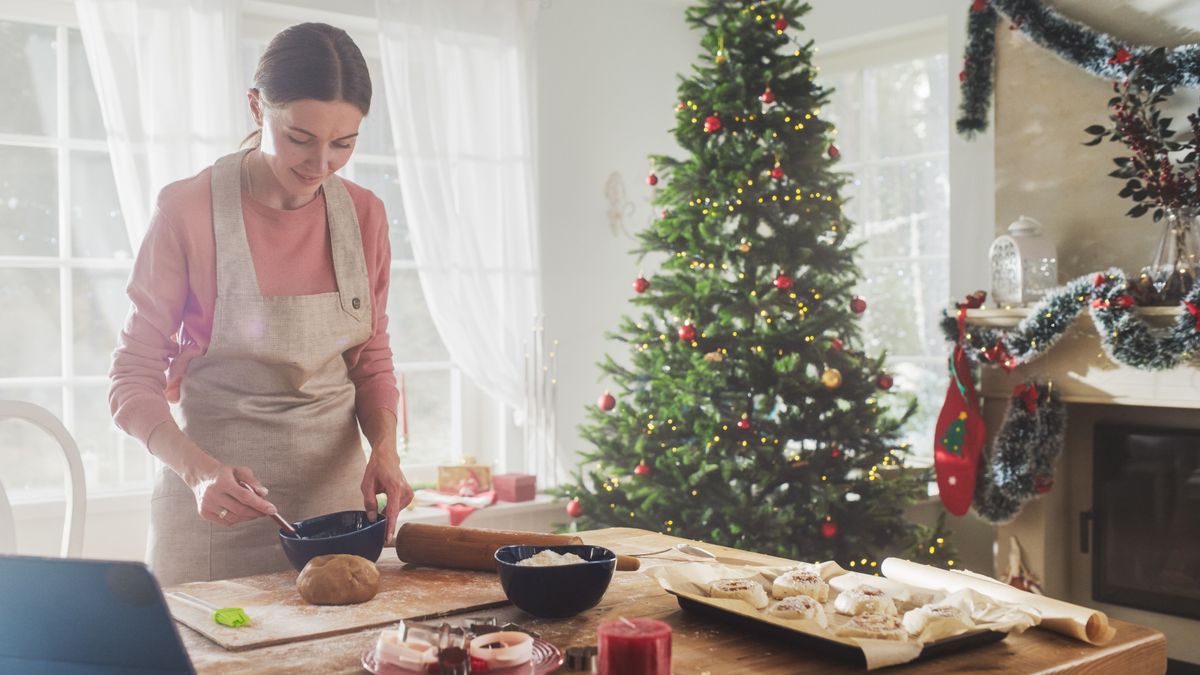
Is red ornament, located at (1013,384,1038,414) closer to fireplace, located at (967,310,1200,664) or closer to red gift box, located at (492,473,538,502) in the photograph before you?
fireplace, located at (967,310,1200,664)

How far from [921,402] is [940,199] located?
829 mm

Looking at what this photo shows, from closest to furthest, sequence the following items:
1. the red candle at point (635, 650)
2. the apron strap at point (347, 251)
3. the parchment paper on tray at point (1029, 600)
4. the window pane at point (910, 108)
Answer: the red candle at point (635, 650) < the parchment paper on tray at point (1029, 600) < the apron strap at point (347, 251) < the window pane at point (910, 108)

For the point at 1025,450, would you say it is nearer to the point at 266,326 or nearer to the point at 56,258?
the point at 266,326

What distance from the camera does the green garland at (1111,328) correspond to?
3141 millimetres

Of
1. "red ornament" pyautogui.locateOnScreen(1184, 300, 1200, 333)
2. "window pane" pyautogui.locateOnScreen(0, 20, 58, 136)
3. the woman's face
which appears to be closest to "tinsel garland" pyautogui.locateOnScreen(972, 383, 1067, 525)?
"red ornament" pyautogui.locateOnScreen(1184, 300, 1200, 333)

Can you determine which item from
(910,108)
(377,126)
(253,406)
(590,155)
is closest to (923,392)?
(910,108)

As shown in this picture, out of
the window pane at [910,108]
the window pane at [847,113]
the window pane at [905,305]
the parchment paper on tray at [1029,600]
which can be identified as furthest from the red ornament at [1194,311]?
the parchment paper on tray at [1029,600]

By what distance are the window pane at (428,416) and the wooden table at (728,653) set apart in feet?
9.68

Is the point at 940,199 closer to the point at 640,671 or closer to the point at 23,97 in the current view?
the point at 23,97

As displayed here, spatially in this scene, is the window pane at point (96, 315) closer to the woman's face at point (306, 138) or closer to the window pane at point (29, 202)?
the window pane at point (29, 202)

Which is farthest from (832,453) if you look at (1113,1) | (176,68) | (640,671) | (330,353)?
(640,671)

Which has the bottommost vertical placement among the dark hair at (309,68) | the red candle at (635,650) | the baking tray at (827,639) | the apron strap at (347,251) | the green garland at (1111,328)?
the baking tray at (827,639)

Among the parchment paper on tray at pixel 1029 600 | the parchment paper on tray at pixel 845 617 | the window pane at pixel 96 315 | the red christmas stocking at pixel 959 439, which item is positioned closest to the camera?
the parchment paper on tray at pixel 845 617

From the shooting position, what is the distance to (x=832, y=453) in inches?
139
